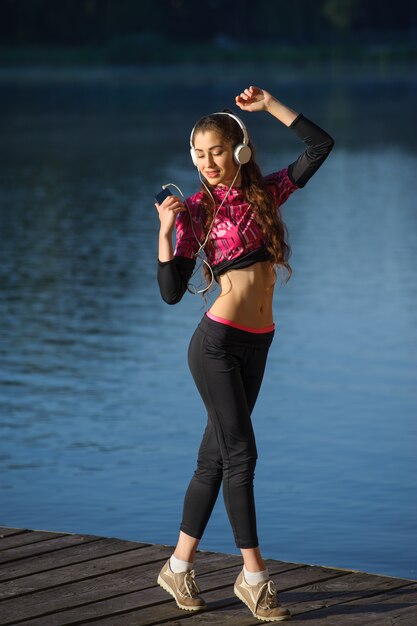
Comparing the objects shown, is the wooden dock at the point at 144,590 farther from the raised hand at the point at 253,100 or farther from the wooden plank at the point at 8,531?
the raised hand at the point at 253,100

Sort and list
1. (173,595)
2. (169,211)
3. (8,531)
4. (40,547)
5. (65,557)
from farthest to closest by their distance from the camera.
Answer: (8,531), (40,547), (65,557), (173,595), (169,211)

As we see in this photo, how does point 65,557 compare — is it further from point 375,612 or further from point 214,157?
point 214,157

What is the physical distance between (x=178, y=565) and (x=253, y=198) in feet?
3.94

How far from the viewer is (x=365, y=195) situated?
22.0 meters

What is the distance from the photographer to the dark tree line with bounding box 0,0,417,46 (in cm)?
10200

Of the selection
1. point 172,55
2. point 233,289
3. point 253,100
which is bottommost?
point 233,289

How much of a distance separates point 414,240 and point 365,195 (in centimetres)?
585

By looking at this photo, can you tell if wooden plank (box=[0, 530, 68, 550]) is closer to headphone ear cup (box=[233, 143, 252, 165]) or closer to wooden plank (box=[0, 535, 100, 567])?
wooden plank (box=[0, 535, 100, 567])

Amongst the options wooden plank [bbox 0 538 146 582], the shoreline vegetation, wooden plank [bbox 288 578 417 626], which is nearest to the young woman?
wooden plank [bbox 288 578 417 626]

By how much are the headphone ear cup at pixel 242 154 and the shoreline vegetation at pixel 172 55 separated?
3316 inches

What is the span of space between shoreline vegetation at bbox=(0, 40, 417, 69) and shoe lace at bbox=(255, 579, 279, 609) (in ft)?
277

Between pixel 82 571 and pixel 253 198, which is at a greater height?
pixel 253 198

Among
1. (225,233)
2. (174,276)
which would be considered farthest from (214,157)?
(174,276)

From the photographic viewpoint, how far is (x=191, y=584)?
16.1ft
